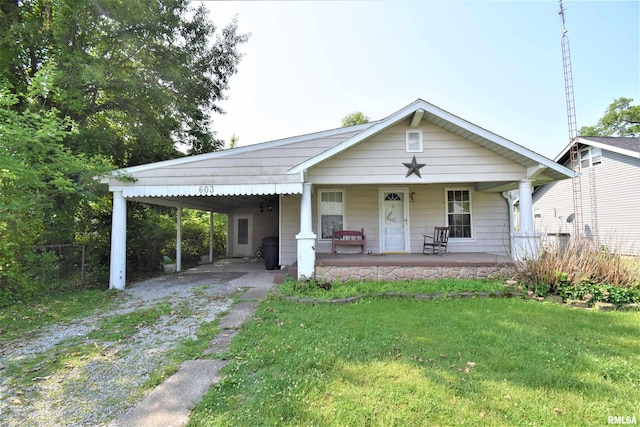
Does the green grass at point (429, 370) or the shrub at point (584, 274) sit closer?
the green grass at point (429, 370)

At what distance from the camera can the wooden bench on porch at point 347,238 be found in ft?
28.4


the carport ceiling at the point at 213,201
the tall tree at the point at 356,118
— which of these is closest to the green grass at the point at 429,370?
the carport ceiling at the point at 213,201

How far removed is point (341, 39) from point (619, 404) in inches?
428

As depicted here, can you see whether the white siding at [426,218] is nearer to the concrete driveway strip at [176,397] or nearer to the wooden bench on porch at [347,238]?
the wooden bench on porch at [347,238]

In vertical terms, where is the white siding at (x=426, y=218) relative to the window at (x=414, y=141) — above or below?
below

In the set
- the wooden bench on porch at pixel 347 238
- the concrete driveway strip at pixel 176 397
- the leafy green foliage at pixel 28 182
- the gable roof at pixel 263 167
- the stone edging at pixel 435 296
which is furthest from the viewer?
the wooden bench on porch at pixel 347 238

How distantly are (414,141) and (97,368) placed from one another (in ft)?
23.6

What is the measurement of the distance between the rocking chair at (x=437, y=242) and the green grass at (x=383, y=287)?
186 cm

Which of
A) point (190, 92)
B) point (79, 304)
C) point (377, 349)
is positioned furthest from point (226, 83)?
point (377, 349)

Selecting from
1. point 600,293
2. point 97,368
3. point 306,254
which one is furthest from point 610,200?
point 97,368

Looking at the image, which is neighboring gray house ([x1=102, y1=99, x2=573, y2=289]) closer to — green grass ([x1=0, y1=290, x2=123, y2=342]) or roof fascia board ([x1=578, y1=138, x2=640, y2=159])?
green grass ([x1=0, y1=290, x2=123, y2=342])

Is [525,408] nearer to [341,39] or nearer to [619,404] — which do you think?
[619,404]

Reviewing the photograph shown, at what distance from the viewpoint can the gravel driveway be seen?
8.30 feet

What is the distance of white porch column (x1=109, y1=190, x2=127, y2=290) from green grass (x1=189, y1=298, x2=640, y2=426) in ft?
15.1
